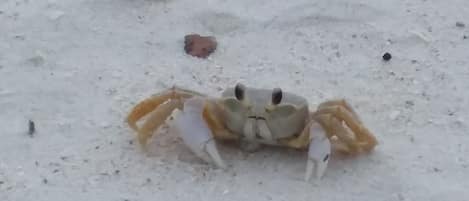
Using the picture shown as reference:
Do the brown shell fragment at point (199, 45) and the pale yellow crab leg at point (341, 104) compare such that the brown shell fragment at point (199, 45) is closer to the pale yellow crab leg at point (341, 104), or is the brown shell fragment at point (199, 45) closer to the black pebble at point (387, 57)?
the black pebble at point (387, 57)

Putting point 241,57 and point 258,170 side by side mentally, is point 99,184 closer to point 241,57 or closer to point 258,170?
point 258,170

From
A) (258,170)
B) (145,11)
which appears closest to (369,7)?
(145,11)

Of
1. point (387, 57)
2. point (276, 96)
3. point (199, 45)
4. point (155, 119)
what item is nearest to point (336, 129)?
point (276, 96)

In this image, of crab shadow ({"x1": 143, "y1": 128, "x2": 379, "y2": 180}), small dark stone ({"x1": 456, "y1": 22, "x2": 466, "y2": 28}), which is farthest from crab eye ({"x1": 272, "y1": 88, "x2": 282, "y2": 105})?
small dark stone ({"x1": 456, "y1": 22, "x2": 466, "y2": 28})

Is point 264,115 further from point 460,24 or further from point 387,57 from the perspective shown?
point 460,24

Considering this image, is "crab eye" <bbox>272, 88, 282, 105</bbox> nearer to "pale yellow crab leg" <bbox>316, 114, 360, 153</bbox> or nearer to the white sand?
"pale yellow crab leg" <bbox>316, 114, 360, 153</bbox>

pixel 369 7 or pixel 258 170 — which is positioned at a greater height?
pixel 369 7

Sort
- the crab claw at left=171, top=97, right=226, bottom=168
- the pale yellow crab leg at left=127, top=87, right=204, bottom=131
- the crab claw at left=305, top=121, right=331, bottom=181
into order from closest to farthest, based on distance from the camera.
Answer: the crab claw at left=305, top=121, right=331, bottom=181 < the crab claw at left=171, top=97, right=226, bottom=168 < the pale yellow crab leg at left=127, top=87, right=204, bottom=131
